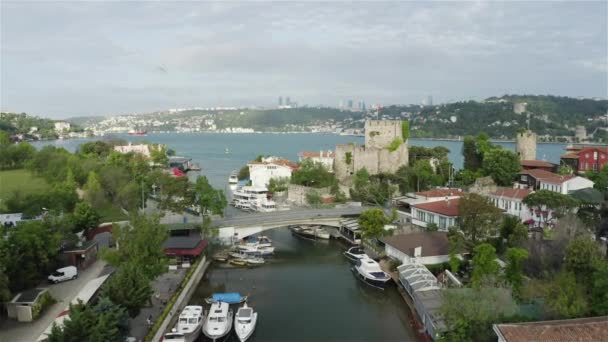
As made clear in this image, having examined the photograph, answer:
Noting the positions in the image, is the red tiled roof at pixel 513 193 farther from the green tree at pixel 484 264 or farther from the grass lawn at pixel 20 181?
the grass lawn at pixel 20 181

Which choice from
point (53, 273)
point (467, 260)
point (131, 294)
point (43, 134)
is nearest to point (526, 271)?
point (467, 260)

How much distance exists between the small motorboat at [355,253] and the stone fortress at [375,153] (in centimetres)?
1219

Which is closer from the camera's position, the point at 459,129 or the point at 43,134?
the point at 43,134

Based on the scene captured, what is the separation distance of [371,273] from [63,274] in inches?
496

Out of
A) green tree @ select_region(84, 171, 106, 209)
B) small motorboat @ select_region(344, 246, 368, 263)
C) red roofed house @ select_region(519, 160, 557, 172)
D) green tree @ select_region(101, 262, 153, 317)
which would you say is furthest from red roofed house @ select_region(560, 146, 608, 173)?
green tree @ select_region(84, 171, 106, 209)

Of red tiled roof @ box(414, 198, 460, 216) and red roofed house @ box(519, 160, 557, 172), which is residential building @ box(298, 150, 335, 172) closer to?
red roofed house @ box(519, 160, 557, 172)

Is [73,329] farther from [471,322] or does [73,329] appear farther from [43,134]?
[43,134]

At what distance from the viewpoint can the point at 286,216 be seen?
28156 mm

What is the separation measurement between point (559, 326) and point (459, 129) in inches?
5064

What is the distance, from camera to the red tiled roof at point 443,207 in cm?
2395

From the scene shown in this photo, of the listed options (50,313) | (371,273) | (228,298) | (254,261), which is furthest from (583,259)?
(50,313)

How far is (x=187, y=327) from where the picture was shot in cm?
1521

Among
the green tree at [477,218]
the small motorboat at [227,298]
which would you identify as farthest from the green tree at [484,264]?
the small motorboat at [227,298]

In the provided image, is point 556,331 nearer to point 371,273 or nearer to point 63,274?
point 371,273
